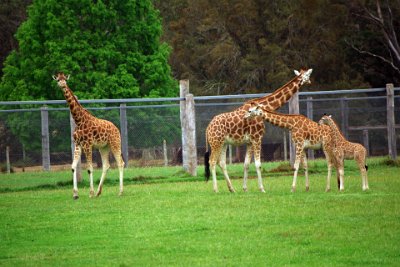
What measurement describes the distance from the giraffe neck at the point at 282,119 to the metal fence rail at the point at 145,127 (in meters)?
5.14

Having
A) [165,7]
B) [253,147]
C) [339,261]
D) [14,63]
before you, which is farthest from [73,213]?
[165,7]

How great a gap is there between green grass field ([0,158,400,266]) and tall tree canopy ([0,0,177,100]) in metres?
15.0

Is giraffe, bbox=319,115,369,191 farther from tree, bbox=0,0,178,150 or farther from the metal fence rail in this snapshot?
tree, bbox=0,0,178,150

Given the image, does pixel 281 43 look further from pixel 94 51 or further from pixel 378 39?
pixel 94 51

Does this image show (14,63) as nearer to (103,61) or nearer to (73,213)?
(103,61)

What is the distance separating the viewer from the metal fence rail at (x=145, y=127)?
1043 inches

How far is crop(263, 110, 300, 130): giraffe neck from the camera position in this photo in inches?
823

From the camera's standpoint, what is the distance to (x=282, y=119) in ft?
69.1

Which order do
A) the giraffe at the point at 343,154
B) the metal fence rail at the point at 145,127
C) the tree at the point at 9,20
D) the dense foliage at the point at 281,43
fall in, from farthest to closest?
the tree at the point at 9,20, the dense foliage at the point at 281,43, the metal fence rail at the point at 145,127, the giraffe at the point at 343,154

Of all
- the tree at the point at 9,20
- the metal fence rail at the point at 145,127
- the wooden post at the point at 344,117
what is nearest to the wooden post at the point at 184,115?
the metal fence rail at the point at 145,127

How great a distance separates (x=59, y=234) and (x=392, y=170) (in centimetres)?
1223

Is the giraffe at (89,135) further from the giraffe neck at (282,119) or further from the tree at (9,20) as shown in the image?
the tree at (9,20)

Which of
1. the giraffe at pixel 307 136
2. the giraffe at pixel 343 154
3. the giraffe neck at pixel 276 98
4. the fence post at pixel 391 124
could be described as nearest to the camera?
the giraffe at pixel 343 154

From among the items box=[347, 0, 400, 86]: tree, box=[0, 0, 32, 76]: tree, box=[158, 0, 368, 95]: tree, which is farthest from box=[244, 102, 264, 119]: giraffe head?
box=[0, 0, 32, 76]: tree
